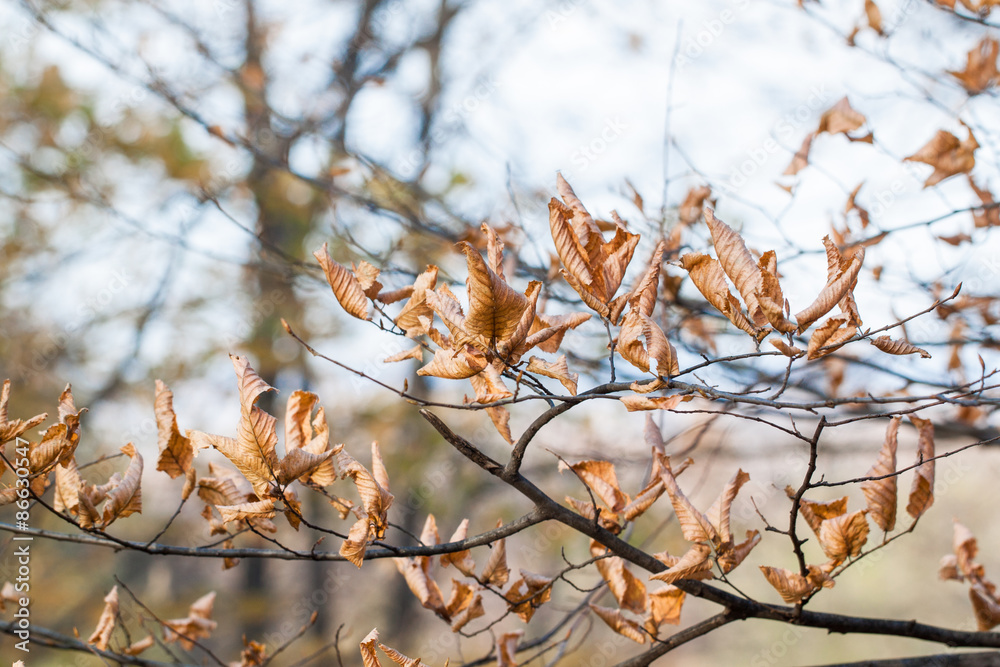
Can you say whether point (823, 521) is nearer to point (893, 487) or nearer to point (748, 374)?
point (893, 487)

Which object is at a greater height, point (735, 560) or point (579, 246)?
point (579, 246)

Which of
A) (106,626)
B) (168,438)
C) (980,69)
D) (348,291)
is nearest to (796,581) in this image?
(348,291)

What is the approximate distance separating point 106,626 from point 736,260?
4.20 ft

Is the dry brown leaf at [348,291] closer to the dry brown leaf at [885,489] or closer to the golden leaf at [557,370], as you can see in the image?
the golden leaf at [557,370]

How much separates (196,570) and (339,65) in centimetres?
761

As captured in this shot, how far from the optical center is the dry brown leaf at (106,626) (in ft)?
3.76

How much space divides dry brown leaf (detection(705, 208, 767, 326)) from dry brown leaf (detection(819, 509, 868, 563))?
42cm

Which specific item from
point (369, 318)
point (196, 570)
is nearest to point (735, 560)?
point (369, 318)

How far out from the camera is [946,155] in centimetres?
138

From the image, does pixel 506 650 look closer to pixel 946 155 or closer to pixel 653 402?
pixel 653 402

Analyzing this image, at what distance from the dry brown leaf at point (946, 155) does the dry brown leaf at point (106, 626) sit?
1909 mm

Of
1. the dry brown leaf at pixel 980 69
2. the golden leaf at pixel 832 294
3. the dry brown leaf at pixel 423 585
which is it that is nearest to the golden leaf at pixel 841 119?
the dry brown leaf at pixel 980 69

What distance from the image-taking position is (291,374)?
5.56 m

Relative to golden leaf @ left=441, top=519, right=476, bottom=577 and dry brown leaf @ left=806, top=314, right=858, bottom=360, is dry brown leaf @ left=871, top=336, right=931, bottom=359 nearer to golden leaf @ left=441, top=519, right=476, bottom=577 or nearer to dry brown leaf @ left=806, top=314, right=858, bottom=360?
dry brown leaf @ left=806, top=314, right=858, bottom=360
